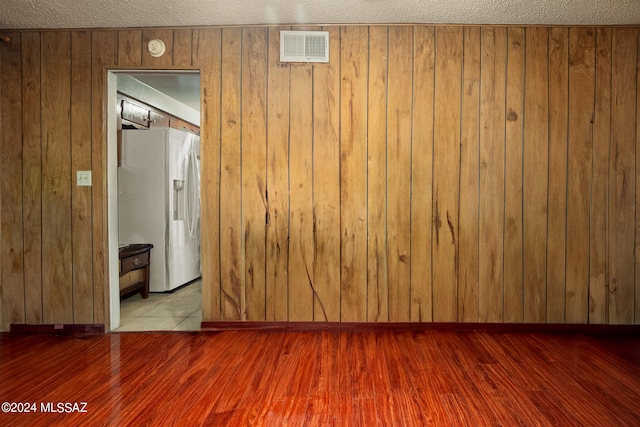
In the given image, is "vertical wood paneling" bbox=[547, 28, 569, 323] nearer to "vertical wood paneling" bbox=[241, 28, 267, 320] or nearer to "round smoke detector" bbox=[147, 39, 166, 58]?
"vertical wood paneling" bbox=[241, 28, 267, 320]

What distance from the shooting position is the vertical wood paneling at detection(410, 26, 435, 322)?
2.62 meters

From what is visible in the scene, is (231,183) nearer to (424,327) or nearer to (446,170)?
(446,170)

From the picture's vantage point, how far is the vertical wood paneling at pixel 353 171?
2629 millimetres

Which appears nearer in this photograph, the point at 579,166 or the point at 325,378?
the point at 325,378

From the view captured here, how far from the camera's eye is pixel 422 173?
2.64 metres

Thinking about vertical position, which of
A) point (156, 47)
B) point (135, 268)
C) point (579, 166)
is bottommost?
point (135, 268)

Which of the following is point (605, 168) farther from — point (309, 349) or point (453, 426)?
point (309, 349)

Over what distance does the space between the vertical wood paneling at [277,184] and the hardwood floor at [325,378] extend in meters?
0.30

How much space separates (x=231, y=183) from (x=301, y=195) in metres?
0.53

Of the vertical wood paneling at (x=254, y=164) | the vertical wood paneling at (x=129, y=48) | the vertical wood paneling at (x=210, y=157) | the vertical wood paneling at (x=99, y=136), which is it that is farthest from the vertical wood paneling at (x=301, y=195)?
the vertical wood paneling at (x=99, y=136)

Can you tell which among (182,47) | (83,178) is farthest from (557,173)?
(83,178)

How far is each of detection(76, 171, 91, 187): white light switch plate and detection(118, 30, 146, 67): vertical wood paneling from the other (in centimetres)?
85

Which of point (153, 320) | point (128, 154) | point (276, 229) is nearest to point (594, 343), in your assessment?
point (276, 229)

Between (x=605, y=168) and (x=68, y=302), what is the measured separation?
4.11 metres
